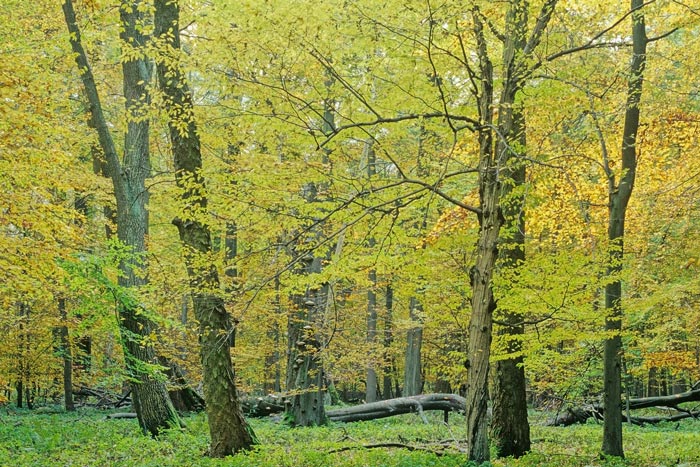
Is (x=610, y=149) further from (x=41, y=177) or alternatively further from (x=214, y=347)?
(x=41, y=177)

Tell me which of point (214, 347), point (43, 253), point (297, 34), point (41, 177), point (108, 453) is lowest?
point (108, 453)

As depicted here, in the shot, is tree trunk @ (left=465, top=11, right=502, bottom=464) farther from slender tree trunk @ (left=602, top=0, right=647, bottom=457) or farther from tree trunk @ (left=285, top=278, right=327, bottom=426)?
tree trunk @ (left=285, top=278, right=327, bottom=426)

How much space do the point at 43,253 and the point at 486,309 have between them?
497 cm

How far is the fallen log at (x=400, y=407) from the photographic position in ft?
53.9

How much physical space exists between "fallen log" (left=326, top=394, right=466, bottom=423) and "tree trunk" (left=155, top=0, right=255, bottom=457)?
27.1 ft

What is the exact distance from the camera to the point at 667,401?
51.7ft

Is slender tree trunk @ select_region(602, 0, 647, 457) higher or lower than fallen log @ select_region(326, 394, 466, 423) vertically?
higher

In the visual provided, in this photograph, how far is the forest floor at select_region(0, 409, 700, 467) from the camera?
805 centimetres

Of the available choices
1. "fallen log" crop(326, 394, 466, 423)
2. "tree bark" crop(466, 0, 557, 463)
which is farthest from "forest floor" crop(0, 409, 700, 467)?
"fallen log" crop(326, 394, 466, 423)

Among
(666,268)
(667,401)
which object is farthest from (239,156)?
(667,401)

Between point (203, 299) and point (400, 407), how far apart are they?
1052 centimetres

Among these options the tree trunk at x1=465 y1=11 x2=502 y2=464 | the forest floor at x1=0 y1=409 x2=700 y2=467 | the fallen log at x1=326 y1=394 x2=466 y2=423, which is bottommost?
the fallen log at x1=326 y1=394 x2=466 y2=423

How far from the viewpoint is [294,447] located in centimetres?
980

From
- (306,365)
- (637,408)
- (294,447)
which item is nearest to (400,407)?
(306,365)
